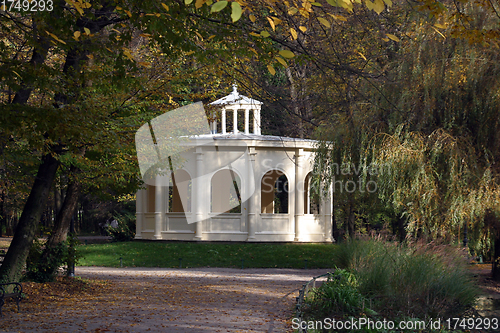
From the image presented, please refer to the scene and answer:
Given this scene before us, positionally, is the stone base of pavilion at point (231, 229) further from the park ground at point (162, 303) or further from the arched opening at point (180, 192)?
the park ground at point (162, 303)

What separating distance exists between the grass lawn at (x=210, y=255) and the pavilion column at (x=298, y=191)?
3.38ft

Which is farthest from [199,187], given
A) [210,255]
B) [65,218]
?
[65,218]

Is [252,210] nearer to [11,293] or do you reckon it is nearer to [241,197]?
[241,197]

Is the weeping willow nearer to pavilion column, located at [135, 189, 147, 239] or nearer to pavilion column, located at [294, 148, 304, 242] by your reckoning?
pavilion column, located at [294, 148, 304, 242]

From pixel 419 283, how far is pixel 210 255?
484 inches

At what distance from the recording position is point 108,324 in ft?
27.8

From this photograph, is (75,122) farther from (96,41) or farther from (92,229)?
(92,229)

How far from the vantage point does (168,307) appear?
10.6m

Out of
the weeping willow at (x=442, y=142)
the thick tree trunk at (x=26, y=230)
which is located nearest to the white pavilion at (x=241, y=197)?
the weeping willow at (x=442, y=142)

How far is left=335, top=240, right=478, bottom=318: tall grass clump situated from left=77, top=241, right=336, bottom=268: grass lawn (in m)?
8.76

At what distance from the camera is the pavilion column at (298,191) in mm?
23719

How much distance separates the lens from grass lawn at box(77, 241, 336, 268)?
20.4m

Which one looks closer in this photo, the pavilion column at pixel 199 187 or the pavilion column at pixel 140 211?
the pavilion column at pixel 199 187

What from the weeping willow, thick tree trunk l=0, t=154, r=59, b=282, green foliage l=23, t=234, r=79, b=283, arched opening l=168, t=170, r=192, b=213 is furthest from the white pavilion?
thick tree trunk l=0, t=154, r=59, b=282
